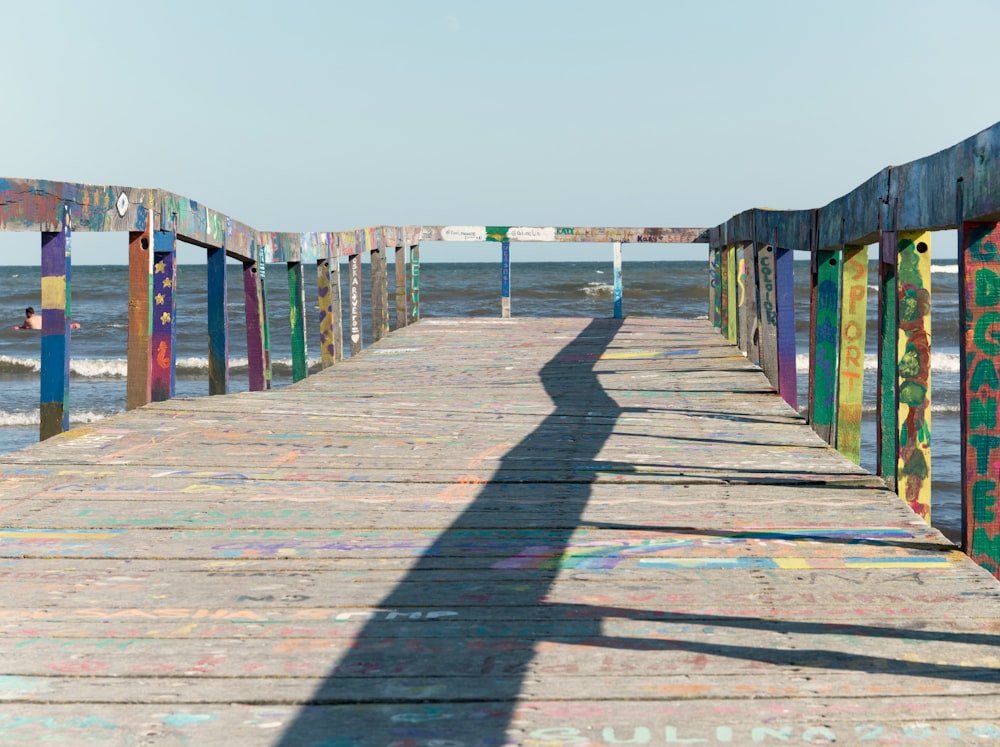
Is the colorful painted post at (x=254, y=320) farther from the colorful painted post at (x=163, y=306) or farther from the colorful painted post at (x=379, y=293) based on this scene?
the colorful painted post at (x=379, y=293)

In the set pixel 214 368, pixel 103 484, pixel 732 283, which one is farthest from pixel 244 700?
pixel 732 283

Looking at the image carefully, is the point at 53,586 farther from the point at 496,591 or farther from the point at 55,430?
the point at 55,430

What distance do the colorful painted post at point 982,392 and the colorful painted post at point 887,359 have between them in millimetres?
791

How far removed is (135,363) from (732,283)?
5.42 metres

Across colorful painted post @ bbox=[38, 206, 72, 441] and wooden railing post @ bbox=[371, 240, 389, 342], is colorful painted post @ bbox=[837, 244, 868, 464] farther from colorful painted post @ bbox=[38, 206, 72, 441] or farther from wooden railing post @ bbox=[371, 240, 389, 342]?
wooden railing post @ bbox=[371, 240, 389, 342]

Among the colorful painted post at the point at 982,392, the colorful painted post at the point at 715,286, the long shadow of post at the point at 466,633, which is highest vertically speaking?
the colorful painted post at the point at 715,286

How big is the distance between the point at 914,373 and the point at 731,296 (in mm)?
6110

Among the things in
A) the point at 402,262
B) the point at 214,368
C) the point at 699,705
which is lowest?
the point at 699,705

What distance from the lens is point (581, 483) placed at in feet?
13.1

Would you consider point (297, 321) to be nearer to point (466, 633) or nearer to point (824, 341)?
point (824, 341)

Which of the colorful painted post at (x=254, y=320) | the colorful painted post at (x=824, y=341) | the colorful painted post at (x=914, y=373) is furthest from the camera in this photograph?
the colorful painted post at (x=254, y=320)

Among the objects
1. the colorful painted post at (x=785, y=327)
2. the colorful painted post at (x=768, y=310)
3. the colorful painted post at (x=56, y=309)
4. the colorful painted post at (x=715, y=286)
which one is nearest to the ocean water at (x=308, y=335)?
the colorful painted post at (x=715, y=286)

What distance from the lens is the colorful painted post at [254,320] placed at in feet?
22.8

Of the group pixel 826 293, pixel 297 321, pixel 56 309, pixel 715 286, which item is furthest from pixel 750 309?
pixel 56 309
